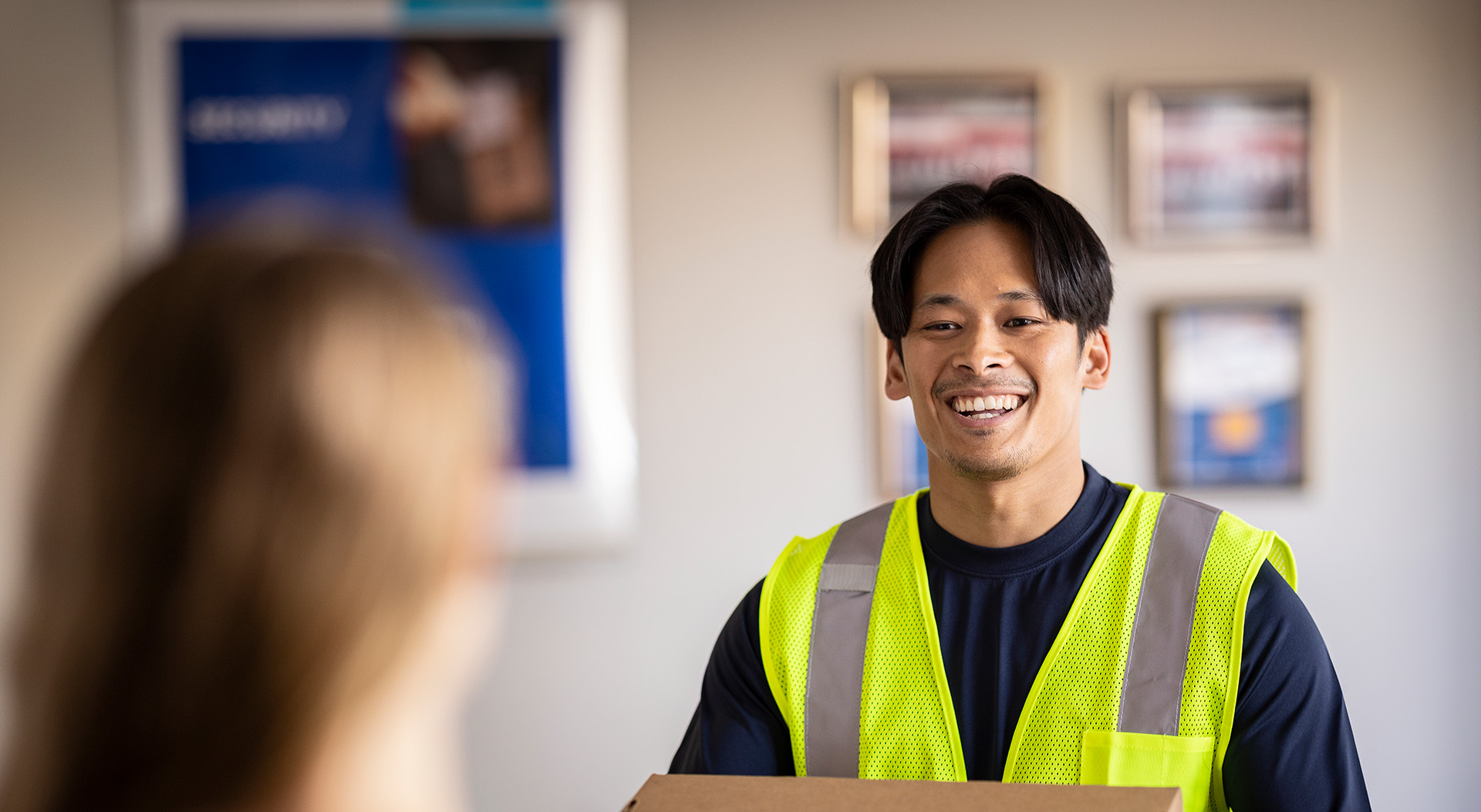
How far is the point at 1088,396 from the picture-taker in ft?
7.84

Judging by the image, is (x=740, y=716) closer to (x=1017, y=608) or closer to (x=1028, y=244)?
(x=1017, y=608)

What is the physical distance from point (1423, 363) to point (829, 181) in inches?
54.3

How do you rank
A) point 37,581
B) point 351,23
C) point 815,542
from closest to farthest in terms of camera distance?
1. point 37,581
2. point 815,542
3. point 351,23

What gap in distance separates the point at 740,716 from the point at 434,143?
1.49 m

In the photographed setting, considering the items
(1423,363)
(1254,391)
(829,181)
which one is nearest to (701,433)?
(829,181)

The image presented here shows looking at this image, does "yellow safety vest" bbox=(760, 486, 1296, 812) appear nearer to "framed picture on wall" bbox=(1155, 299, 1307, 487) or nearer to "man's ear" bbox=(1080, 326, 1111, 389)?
"man's ear" bbox=(1080, 326, 1111, 389)

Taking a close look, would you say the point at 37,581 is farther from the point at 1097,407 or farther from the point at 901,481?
the point at 1097,407

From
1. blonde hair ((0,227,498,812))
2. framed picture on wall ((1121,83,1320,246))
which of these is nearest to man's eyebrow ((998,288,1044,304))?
framed picture on wall ((1121,83,1320,246))

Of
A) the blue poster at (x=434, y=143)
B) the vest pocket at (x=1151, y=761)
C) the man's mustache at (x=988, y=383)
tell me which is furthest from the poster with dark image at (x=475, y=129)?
the vest pocket at (x=1151, y=761)

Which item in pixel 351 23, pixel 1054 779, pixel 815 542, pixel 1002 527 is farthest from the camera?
pixel 351 23

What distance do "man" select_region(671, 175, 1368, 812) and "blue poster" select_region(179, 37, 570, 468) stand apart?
98cm

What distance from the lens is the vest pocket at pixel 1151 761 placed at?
123 centimetres

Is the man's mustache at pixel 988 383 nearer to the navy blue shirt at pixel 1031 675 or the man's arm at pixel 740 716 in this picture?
the navy blue shirt at pixel 1031 675

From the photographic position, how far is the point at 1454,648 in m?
2.37
